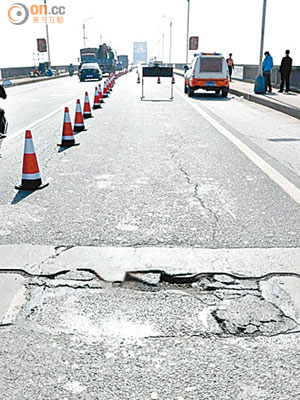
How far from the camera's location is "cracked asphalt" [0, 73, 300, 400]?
8.23 feet

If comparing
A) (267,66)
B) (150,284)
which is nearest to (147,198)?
(150,284)

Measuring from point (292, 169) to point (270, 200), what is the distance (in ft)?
6.15

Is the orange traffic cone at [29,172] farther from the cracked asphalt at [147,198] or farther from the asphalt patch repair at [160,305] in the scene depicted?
the asphalt patch repair at [160,305]

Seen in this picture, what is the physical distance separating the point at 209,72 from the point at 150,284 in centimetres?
2008

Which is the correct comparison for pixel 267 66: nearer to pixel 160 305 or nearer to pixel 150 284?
pixel 150 284

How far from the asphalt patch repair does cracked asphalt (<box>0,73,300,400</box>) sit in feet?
0.04

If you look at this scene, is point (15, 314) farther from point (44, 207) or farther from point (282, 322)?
point (44, 207)

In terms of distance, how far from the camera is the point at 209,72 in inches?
879

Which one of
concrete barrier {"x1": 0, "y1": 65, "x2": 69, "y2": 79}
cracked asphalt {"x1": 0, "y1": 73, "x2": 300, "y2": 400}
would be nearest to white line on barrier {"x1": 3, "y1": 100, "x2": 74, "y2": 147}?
cracked asphalt {"x1": 0, "y1": 73, "x2": 300, "y2": 400}

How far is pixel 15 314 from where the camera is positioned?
10.2 feet

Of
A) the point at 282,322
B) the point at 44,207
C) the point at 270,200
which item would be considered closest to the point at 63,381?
the point at 282,322

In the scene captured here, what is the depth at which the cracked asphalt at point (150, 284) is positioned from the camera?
251cm

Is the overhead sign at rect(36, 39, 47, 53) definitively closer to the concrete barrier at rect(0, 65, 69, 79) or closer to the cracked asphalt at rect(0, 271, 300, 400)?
the concrete barrier at rect(0, 65, 69, 79)

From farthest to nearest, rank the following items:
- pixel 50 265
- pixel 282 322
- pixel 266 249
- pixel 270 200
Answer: pixel 270 200, pixel 266 249, pixel 50 265, pixel 282 322
